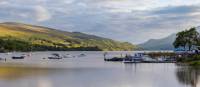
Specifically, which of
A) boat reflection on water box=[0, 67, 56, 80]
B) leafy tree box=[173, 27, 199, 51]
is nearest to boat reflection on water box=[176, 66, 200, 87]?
boat reflection on water box=[0, 67, 56, 80]

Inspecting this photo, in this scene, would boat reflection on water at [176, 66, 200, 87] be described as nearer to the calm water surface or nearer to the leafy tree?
the calm water surface

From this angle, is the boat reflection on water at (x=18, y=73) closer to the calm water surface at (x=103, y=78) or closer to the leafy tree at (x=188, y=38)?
the calm water surface at (x=103, y=78)

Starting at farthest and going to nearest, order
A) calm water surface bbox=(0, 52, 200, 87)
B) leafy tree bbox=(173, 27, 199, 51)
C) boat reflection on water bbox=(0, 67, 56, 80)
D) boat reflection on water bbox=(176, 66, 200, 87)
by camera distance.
A: leafy tree bbox=(173, 27, 199, 51) → boat reflection on water bbox=(0, 67, 56, 80) → calm water surface bbox=(0, 52, 200, 87) → boat reflection on water bbox=(176, 66, 200, 87)

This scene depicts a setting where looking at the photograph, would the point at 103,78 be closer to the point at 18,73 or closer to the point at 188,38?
the point at 18,73

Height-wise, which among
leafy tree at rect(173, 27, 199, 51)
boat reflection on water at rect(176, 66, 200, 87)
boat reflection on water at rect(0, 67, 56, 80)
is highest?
leafy tree at rect(173, 27, 199, 51)

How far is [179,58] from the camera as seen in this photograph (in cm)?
12488

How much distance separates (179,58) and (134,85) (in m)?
74.5

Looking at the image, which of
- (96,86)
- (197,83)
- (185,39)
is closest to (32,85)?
(96,86)

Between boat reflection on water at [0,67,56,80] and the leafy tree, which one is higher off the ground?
the leafy tree

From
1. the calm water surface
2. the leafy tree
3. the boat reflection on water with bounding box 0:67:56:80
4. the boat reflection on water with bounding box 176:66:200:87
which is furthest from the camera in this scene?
the leafy tree

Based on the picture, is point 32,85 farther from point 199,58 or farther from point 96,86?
point 199,58

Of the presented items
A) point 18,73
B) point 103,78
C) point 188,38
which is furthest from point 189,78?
point 188,38

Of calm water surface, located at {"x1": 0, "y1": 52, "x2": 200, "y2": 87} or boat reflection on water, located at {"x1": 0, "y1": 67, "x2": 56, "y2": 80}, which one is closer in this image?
calm water surface, located at {"x1": 0, "y1": 52, "x2": 200, "y2": 87}

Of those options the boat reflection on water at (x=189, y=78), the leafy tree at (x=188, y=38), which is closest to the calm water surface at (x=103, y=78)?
Result: the boat reflection on water at (x=189, y=78)
